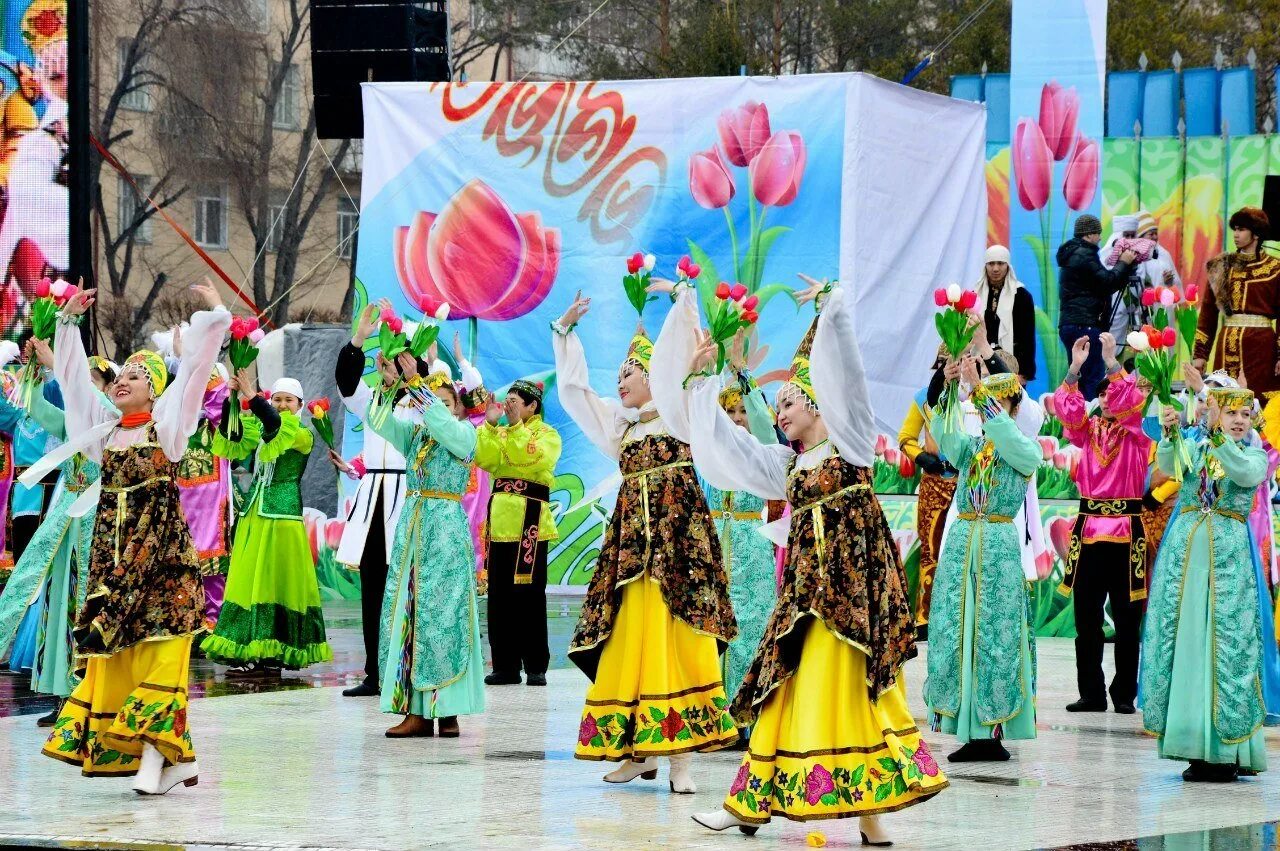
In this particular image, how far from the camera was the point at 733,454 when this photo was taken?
6891 millimetres

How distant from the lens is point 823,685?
6398 mm

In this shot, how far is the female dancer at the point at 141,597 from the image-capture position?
737 centimetres

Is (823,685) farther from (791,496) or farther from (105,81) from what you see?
(105,81)

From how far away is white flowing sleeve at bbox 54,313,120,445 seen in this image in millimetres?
7824

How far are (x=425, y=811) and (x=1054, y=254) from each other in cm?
1295

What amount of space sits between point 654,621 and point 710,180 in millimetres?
7537

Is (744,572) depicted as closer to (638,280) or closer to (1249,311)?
(638,280)

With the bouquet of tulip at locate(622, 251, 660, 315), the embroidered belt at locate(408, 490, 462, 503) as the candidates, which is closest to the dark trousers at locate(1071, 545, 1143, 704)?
the embroidered belt at locate(408, 490, 462, 503)

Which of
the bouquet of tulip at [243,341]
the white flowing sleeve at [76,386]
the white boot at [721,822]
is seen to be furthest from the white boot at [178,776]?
the white boot at [721,822]

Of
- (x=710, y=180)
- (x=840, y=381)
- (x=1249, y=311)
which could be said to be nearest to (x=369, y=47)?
(x=710, y=180)

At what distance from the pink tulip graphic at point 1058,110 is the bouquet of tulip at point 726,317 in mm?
10002

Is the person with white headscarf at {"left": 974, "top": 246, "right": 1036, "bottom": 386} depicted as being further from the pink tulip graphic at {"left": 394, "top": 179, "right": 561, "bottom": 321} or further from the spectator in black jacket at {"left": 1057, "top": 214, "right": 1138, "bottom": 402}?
the pink tulip graphic at {"left": 394, "top": 179, "right": 561, "bottom": 321}

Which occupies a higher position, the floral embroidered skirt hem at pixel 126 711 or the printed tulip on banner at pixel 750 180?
the printed tulip on banner at pixel 750 180

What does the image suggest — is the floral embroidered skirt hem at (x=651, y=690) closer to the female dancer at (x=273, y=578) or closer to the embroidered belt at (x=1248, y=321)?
the female dancer at (x=273, y=578)
